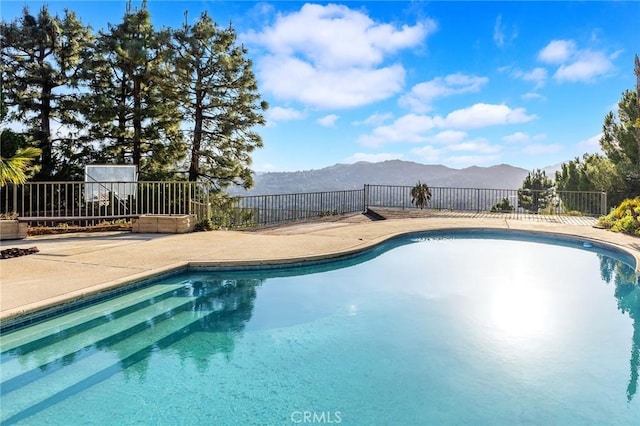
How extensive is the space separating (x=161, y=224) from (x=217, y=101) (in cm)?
693

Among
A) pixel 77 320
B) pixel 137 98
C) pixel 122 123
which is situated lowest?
pixel 77 320

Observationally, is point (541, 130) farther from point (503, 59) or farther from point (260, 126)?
point (260, 126)

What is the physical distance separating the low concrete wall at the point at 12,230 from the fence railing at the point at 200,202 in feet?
0.55

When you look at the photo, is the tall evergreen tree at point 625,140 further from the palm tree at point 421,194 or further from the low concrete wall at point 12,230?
the low concrete wall at point 12,230

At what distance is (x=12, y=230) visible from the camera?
7.39m

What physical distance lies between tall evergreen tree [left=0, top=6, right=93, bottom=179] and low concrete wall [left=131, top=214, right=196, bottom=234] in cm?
562

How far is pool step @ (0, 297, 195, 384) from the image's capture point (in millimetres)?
3141

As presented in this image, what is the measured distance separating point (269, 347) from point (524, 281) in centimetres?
455

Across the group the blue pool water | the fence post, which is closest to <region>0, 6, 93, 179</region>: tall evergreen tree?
the fence post

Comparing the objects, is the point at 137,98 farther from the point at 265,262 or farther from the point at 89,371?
the point at 89,371

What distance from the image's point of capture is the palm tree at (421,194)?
14.5 meters

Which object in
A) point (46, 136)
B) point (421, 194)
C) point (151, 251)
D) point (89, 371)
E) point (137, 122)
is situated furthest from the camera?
point (421, 194)

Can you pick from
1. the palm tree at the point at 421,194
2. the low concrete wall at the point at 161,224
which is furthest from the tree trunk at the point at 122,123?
the palm tree at the point at 421,194

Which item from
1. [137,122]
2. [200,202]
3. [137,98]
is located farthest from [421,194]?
[137,98]
